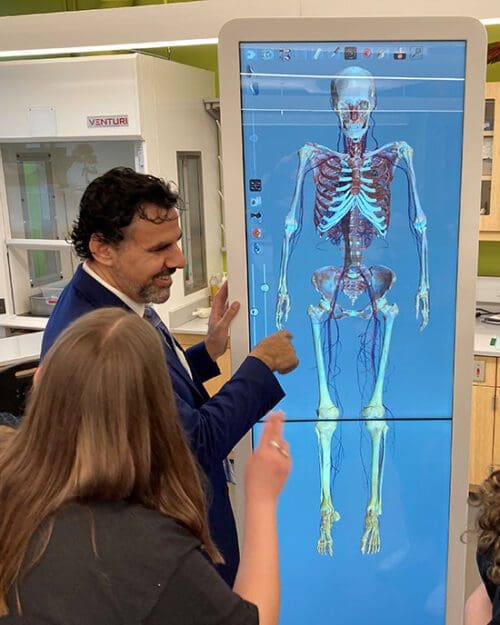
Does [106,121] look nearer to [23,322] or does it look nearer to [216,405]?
[23,322]

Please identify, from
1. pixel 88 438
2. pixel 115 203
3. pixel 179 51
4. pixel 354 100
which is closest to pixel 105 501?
pixel 88 438

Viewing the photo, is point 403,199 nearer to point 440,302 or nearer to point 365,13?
point 440,302

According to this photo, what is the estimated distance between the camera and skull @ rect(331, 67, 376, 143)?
4.55 feet

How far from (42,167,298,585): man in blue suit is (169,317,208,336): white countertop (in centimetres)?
184

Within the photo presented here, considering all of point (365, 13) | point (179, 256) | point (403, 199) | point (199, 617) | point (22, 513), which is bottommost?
point (199, 617)

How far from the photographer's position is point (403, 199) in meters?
1.44

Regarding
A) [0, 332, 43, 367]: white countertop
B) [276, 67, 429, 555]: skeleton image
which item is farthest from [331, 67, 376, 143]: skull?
[0, 332, 43, 367]: white countertop

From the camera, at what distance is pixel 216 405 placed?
1.31 meters

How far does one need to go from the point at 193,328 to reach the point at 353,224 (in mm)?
2103

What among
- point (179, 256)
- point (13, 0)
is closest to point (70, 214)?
point (13, 0)

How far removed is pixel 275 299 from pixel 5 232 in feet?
8.83

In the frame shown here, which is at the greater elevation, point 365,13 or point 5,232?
point 365,13

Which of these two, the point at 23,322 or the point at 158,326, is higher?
the point at 158,326

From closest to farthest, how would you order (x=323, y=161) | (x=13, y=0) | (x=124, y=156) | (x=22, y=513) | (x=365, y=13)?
1. (x=22, y=513)
2. (x=323, y=161)
3. (x=365, y=13)
4. (x=124, y=156)
5. (x=13, y=0)
